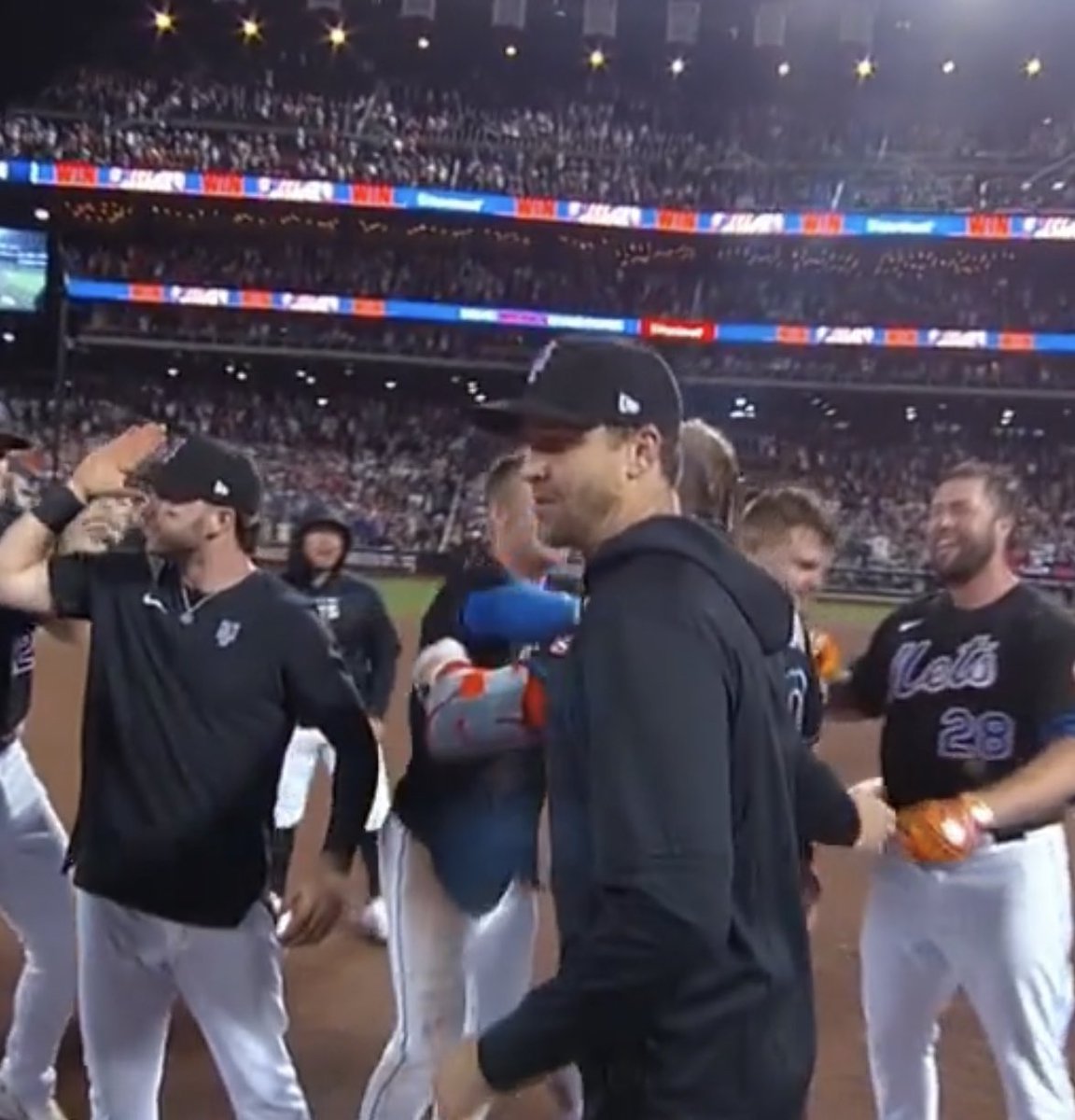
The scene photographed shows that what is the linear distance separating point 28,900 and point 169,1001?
1.03 meters

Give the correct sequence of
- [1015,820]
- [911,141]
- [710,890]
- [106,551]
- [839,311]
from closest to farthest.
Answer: [710,890] < [1015,820] < [106,551] < [839,311] < [911,141]

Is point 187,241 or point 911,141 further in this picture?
point 911,141

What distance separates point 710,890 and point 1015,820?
193cm

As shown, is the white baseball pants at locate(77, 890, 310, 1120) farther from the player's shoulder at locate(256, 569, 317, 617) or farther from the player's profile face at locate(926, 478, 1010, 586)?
the player's profile face at locate(926, 478, 1010, 586)

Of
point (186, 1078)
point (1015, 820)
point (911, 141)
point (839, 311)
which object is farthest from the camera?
point (911, 141)

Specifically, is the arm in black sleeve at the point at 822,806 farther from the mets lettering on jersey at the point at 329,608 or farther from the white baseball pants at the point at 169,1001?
the mets lettering on jersey at the point at 329,608

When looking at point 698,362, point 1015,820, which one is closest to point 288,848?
point 1015,820

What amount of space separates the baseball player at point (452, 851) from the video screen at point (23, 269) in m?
36.3

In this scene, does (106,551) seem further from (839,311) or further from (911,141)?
(911,141)

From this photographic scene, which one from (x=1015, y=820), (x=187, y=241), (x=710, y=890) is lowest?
(x=1015, y=820)

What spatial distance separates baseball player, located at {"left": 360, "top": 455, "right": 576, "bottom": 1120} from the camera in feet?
12.3

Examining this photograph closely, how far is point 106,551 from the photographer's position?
390 centimetres

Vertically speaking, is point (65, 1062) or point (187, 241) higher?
point (187, 241)

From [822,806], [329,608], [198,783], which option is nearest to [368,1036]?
[329,608]
